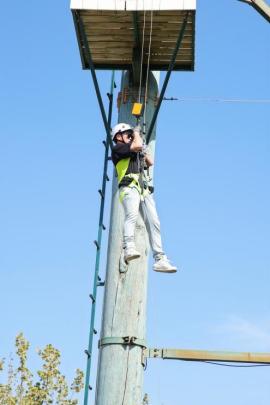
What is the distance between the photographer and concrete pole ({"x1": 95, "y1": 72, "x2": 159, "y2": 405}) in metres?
7.15

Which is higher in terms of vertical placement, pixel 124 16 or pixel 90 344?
pixel 124 16

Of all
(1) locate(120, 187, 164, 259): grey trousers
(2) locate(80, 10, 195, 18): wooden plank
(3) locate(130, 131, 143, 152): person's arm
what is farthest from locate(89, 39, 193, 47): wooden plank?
(1) locate(120, 187, 164, 259): grey trousers

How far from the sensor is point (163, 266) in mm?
7035

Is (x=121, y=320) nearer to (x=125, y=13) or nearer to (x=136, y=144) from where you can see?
(x=136, y=144)

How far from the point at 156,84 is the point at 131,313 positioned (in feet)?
9.79

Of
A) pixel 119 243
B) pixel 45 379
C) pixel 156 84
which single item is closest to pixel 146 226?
pixel 119 243

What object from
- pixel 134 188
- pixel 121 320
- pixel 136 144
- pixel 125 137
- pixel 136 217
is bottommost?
pixel 121 320

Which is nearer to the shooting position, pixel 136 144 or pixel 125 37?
pixel 136 144

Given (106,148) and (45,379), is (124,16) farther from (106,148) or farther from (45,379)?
(45,379)

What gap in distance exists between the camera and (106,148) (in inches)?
333

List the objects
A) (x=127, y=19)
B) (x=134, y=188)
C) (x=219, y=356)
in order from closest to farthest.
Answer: (x=219, y=356) < (x=134, y=188) < (x=127, y=19)

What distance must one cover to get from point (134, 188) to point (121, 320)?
1.35m

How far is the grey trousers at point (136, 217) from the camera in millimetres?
7100

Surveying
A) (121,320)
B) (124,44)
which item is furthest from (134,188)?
(124,44)
